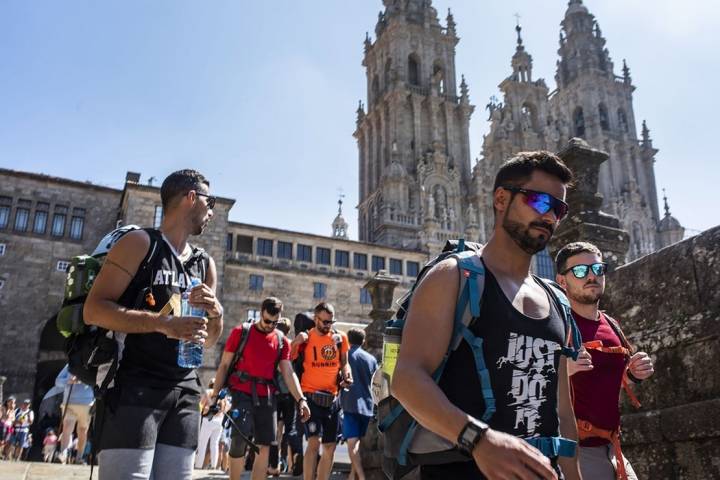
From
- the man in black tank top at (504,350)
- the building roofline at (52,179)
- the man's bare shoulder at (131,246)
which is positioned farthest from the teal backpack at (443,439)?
the building roofline at (52,179)

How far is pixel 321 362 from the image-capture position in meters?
7.56

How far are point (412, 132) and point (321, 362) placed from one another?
48.0 metres

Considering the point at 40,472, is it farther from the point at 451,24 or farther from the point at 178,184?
the point at 451,24

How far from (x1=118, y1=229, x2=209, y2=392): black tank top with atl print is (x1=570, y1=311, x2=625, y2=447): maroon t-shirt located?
7.12ft

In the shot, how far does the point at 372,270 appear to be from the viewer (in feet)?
124

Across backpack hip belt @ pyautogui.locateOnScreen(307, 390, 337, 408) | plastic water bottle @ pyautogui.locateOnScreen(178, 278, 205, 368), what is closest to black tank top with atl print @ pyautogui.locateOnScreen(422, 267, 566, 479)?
plastic water bottle @ pyautogui.locateOnScreen(178, 278, 205, 368)

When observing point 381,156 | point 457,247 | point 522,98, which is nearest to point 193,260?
point 457,247

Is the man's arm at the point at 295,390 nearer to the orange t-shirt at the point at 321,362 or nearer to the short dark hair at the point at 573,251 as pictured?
the orange t-shirt at the point at 321,362

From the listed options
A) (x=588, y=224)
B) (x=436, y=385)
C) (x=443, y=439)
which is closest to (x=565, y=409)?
(x=443, y=439)

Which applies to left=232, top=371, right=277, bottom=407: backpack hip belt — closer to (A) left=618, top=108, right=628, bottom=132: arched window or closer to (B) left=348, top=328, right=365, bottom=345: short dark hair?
(B) left=348, top=328, right=365, bottom=345: short dark hair

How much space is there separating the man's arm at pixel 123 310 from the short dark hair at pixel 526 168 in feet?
5.10

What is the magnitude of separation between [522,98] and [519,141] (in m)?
6.81

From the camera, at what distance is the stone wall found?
4.45 metres

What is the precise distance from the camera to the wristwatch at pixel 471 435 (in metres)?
1.86
